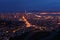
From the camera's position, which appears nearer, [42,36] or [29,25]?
[42,36]

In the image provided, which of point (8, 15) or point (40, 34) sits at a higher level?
point (40, 34)

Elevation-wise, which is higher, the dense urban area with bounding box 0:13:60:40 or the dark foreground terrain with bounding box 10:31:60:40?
the dark foreground terrain with bounding box 10:31:60:40

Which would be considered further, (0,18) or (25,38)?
(0,18)

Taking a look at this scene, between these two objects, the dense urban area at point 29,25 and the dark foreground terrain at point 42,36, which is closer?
the dark foreground terrain at point 42,36

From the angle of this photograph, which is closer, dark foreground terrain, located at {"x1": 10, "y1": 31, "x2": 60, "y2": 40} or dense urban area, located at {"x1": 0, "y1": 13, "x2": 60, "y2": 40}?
dark foreground terrain, located at {"x1": 10, "y1": 31, "x2": 60, "y2": 40}

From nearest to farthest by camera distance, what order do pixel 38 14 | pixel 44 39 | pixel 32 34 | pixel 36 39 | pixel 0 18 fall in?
pixel 44 39, pixel 36 39, pixel 32 34, pixel 38 14, pixel 0 18

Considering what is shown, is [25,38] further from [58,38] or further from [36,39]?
[58,38]

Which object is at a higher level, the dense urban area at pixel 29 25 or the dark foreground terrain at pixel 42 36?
the dark foreground terrain at pixel 42 36

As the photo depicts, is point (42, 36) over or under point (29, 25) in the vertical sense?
over

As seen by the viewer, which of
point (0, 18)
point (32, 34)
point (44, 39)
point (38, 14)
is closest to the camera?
point (44, 39)

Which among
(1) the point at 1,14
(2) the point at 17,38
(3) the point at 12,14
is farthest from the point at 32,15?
(2) the point at 17,38
